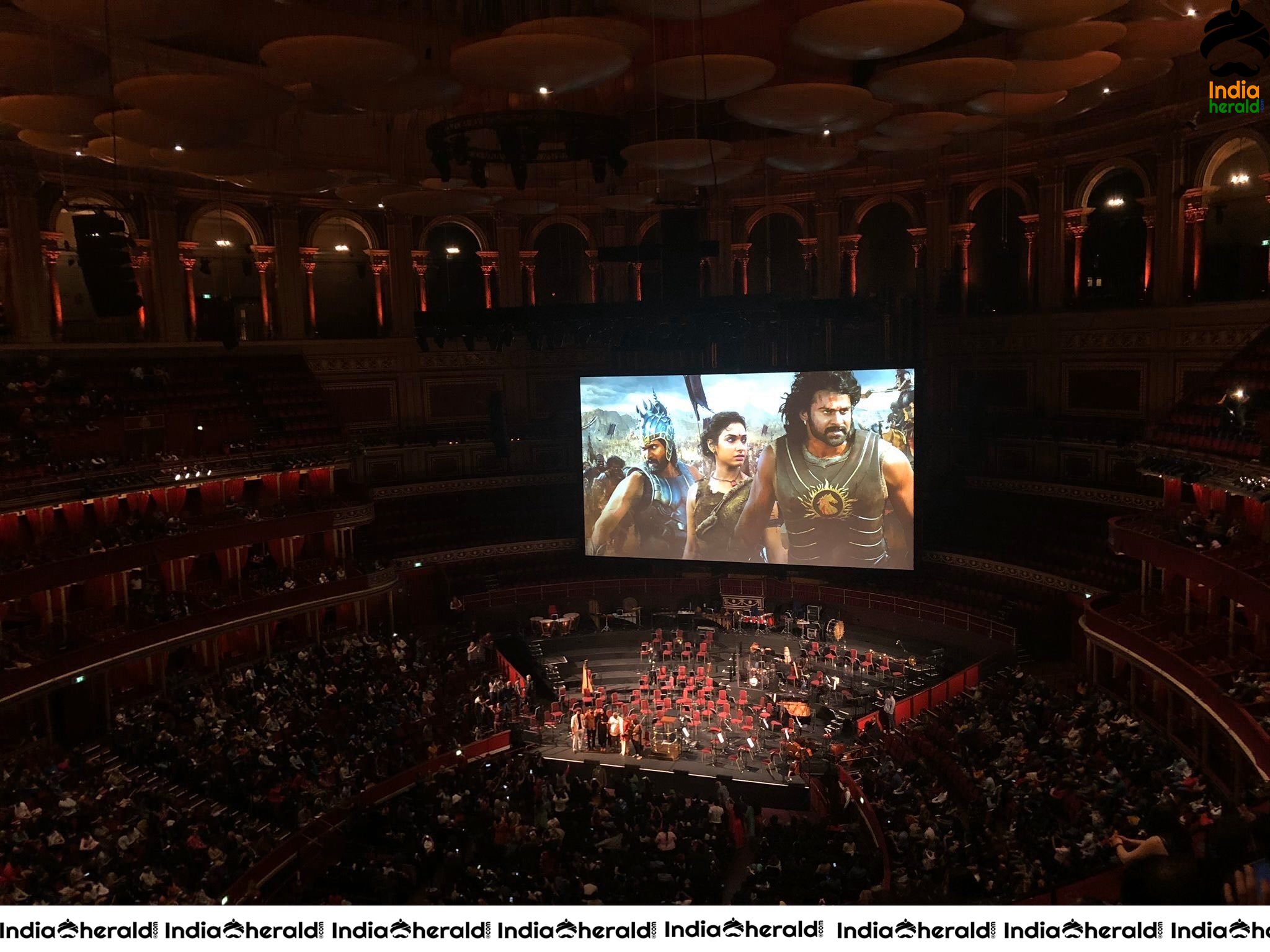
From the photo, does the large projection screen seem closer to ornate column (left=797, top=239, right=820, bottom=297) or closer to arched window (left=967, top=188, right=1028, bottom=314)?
arched window (left=967, top=188, right=1028, bottom=314)

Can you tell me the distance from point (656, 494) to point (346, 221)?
13.9 m

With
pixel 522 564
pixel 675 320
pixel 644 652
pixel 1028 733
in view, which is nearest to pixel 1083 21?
pixel 675 320

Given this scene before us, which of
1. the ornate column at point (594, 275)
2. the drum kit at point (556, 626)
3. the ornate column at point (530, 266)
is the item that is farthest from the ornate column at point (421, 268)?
→ the drum kit at point (556, 626)

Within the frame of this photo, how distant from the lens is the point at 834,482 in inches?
1064

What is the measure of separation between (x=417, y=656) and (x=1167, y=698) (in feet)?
57.0

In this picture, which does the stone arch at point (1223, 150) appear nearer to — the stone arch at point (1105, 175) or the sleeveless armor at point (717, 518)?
the stone arch at point (1105, 175)

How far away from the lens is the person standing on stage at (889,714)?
22.7 m

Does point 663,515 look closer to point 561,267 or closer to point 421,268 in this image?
point 561,267

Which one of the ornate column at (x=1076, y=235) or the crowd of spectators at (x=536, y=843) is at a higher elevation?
the ornate column at (x=1076, y=235)

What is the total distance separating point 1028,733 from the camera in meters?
19.1

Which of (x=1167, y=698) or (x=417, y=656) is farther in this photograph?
(x=417, y=656)

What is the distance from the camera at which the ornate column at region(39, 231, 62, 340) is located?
26750mm

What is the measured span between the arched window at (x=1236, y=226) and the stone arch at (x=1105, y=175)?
66.6 inches

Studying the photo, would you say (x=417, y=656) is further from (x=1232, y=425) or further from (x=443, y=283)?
(x=1232, y=425)
